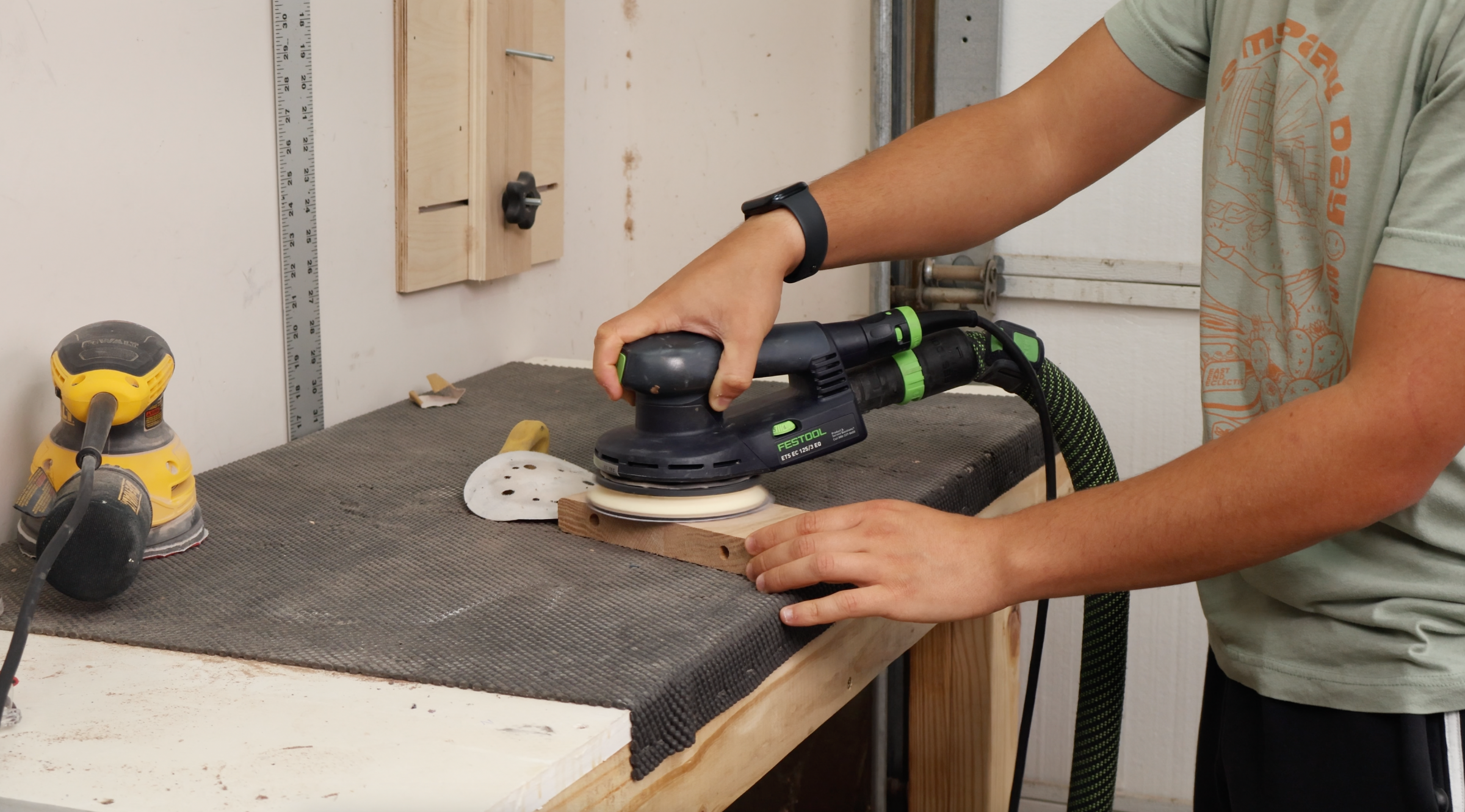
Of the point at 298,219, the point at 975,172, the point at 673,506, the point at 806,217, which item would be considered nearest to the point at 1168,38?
the point at 975,172

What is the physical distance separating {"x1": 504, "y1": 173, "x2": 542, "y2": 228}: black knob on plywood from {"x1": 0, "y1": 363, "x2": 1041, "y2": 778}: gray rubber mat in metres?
0.46

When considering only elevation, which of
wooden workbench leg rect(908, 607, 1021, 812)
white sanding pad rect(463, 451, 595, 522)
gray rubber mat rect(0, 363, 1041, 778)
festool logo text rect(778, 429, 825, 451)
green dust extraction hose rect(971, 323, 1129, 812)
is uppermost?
festool logo text rect(778, 429, 825, 451)

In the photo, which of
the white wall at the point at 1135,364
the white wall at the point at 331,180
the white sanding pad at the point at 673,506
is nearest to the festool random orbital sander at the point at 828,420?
the white sanding pad at the point at 673,506

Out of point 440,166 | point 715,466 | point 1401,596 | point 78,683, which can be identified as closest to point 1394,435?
point 1401,596

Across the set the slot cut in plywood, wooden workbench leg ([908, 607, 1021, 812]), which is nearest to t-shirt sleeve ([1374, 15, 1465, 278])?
wooden workbench leg ([908, 607, 1021, 812])

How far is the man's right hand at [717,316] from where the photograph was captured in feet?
2.97

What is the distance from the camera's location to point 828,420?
99 cm

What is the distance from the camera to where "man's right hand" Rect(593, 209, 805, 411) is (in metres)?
0.90

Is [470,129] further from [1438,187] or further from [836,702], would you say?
[1438,187]

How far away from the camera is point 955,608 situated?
0.79m

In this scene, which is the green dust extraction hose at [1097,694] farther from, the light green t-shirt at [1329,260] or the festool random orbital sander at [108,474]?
the festool random orbital sander at [108,474]

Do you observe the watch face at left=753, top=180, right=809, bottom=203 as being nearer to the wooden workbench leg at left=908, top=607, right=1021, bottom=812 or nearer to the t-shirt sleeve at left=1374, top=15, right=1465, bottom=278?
the t-shirt sleeve at left=1374, top=15, right=1465, bottom=278

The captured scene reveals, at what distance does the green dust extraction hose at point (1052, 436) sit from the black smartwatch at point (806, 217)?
10 cm

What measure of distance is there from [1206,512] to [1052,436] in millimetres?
470
